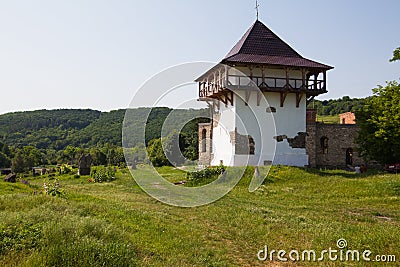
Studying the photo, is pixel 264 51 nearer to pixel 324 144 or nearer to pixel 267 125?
pixel 267 125

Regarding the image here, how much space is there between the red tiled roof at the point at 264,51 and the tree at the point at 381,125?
11.3 feet

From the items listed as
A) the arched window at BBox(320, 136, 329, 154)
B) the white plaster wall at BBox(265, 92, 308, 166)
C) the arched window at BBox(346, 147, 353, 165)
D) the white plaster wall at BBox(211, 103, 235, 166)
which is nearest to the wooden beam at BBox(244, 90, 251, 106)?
the white plaster wall at BBox(211, 103, 235, 166)

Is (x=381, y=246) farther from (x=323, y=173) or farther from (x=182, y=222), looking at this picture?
(x=323, y=173)

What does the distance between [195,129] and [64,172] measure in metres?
16.5

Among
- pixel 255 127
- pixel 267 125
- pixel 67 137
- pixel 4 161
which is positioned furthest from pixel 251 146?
pixel 67 137

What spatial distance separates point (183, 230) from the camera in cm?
903

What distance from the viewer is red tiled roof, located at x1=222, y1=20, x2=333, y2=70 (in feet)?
80.9

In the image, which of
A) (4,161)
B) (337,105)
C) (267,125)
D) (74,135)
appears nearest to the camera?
(267,125)

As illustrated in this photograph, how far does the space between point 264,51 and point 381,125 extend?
8.35 m

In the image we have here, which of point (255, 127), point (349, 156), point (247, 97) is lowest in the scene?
point (349, 156)

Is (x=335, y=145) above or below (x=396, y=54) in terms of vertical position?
below

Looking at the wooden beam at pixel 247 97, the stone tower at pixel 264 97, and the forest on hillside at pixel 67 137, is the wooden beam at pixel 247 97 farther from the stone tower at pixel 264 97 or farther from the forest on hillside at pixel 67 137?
the forest on hillside at pixel 67 137

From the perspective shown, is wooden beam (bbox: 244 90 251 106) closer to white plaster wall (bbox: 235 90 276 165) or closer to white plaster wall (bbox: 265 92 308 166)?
white plaster wall (bbox: 235 90 276 165)

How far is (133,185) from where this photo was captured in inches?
803
